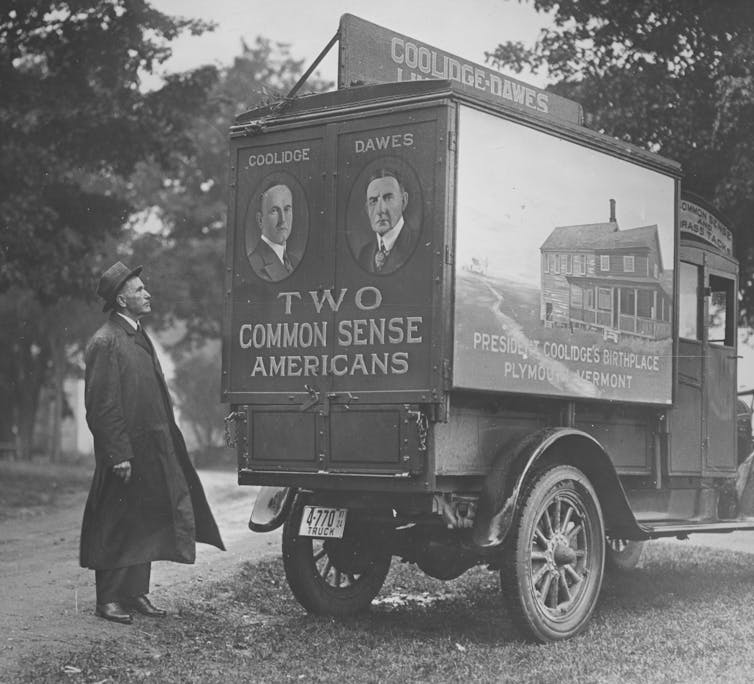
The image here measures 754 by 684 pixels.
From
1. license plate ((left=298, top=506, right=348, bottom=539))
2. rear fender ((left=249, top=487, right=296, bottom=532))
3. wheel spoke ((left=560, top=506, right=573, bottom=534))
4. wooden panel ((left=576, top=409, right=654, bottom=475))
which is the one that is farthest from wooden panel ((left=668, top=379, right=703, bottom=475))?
rear fender ((left=249, top=487, right=296, bottom=532))

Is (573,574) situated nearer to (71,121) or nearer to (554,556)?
(554,556)

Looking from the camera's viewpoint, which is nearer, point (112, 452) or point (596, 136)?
point (112, 452)

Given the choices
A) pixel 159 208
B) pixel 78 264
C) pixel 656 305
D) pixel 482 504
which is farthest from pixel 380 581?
pixel 159 208

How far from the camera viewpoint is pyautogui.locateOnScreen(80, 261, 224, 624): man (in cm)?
711

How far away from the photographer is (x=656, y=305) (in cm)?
825

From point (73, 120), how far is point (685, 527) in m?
10.8

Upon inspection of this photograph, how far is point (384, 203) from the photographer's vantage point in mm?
6969

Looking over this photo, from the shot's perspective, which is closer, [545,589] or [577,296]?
[545,589]

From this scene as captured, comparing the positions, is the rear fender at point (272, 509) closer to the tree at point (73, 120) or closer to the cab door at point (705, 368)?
the cab door at point (705, 368)

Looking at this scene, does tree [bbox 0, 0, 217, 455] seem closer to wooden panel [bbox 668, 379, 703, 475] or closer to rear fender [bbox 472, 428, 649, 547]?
wooden panel [bbox 668, 379, 703, 475]

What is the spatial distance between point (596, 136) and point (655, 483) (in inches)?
101

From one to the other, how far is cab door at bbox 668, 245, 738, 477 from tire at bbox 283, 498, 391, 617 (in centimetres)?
241

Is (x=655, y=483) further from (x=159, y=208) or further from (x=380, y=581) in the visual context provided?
(x=159, y=208)

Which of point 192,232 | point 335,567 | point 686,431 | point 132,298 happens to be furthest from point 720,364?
point 192,232
